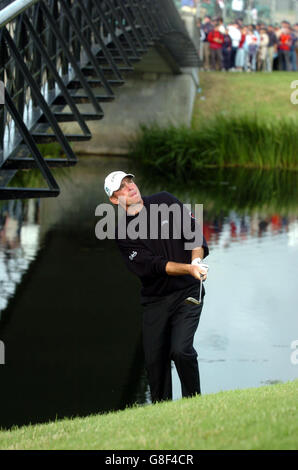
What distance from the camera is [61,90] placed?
36.6ft

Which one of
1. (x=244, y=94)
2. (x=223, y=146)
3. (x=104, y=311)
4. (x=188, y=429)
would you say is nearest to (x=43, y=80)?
Result: (x=104, y=311)

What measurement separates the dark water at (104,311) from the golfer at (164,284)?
63.6 inches

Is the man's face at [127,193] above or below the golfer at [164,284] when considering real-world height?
above

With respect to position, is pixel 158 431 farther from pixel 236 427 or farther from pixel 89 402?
pixel 89 402

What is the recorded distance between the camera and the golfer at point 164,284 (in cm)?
712

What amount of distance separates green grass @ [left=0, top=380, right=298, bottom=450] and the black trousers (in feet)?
1.60

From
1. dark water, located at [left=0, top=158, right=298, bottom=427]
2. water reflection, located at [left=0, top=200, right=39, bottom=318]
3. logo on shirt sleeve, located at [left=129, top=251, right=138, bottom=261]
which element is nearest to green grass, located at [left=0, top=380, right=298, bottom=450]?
logo on shirt sleeve, located at [left=129, top=251, right=138, bottom=261]

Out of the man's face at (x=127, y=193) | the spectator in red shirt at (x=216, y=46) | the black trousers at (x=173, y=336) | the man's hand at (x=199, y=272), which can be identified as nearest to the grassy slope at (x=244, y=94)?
the spectator in red shirt at (x=216, y=46)

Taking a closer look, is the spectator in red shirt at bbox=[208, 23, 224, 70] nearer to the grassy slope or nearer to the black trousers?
the grassy slope

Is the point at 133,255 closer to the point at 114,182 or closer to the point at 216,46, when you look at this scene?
the point at 114,182

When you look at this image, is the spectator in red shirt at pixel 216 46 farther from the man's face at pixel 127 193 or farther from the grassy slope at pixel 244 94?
the man's face at pixel 127 193

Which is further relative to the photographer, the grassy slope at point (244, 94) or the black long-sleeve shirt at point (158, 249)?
the grassy slope at point (244, 94)

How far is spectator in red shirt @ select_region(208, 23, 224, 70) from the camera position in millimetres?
40875
